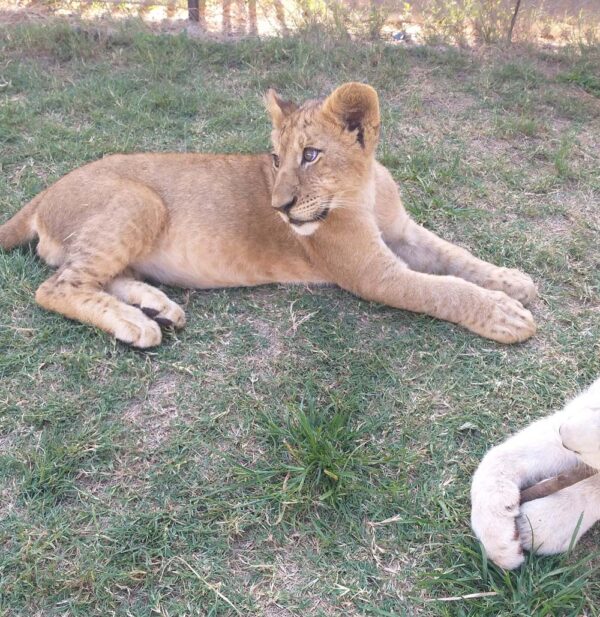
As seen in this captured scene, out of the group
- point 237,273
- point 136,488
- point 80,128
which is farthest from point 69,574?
point 80,128

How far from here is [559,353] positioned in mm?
2812

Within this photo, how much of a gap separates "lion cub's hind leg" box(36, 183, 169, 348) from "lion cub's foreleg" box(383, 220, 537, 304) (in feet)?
4.13

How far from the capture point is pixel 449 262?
10.9 ft

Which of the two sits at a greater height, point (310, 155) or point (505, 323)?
point (310, 155)

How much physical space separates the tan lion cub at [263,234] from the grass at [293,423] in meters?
0.11

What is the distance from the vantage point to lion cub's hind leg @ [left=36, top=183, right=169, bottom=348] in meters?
2.87

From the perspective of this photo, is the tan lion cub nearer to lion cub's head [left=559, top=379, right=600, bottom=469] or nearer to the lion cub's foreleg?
the lion cub's foreleg

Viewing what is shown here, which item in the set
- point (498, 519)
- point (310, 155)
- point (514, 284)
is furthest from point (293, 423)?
point (514, 284)

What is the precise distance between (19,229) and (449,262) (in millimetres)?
2230

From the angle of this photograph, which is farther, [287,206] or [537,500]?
[287,206]

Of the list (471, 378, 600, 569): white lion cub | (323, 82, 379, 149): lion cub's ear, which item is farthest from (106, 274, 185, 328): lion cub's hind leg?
(471, 378, 600, 569): white lion cub

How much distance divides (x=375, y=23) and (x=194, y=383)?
4732 mm

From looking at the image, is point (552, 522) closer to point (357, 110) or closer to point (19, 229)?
point (357, 110)

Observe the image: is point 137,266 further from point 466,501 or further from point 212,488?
point 466,501
